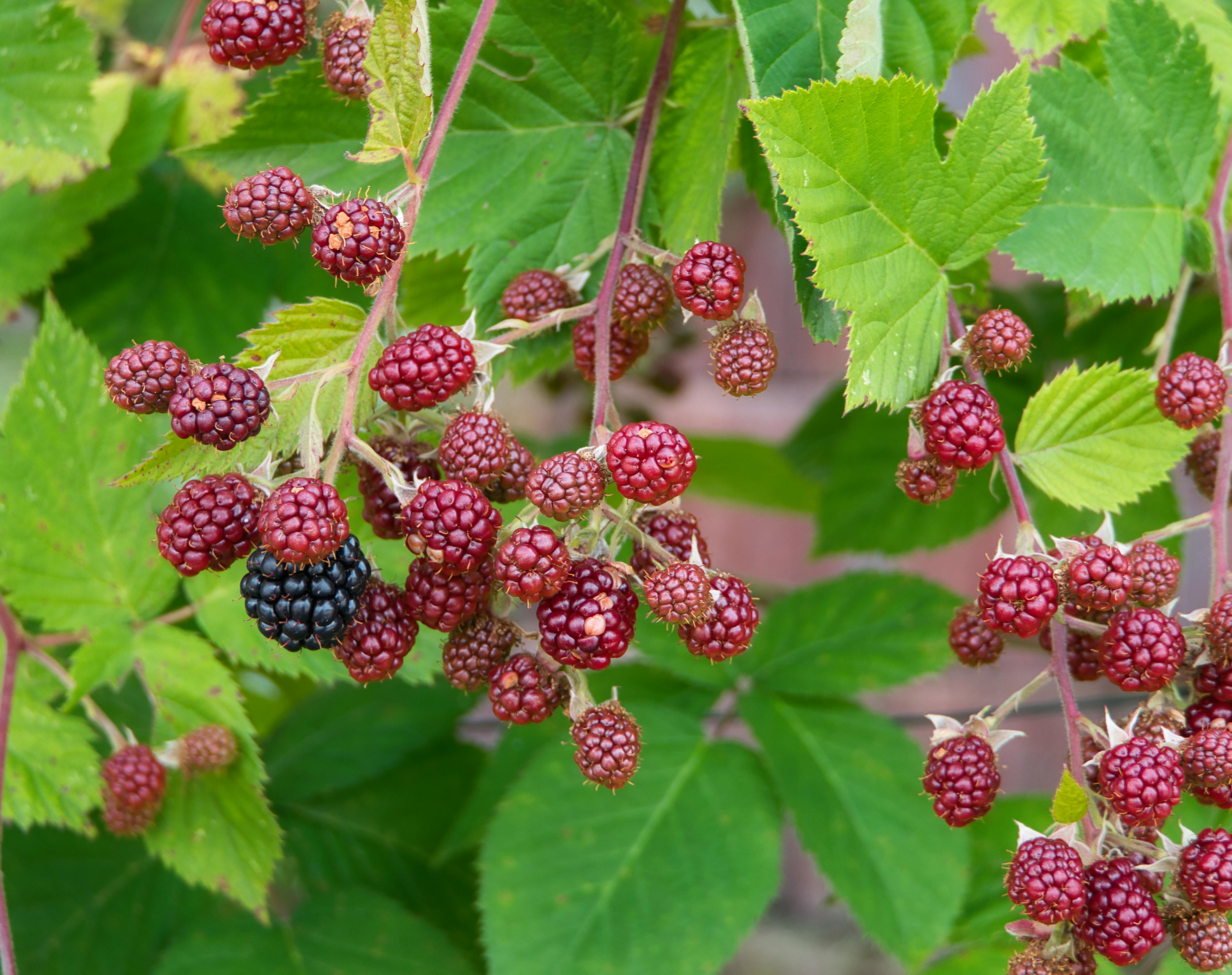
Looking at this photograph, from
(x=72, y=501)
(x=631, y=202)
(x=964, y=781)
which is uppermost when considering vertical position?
(x=631, y=202)

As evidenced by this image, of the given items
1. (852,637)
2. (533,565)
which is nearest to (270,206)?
(533,565)

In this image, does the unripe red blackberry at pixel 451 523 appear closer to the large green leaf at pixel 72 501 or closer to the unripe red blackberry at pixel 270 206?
the unripe red blackberry at pixel 270 206

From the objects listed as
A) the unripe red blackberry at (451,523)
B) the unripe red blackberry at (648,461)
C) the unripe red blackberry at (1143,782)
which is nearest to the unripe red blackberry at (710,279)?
the unripe red blackberry at (648,461)

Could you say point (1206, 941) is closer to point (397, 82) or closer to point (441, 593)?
point (441, 593)

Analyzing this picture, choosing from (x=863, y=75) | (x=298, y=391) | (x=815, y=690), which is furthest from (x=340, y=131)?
A: (x=815, y=690)

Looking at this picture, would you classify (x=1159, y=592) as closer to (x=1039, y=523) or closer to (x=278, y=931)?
(x=1039, y=523)

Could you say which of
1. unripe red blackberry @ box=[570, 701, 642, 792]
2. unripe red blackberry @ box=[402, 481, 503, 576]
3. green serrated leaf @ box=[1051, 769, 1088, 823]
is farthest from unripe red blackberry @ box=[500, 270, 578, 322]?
green serrated leaf @ box=[1051, 769, 1088, 823]

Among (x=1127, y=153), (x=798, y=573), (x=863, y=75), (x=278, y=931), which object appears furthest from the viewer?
(x=798, y=573)

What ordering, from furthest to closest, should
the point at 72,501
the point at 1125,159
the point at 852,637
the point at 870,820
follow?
the point at 852,637 < the point at 870,820 < the point at 72,501 < the point at 1125,159
